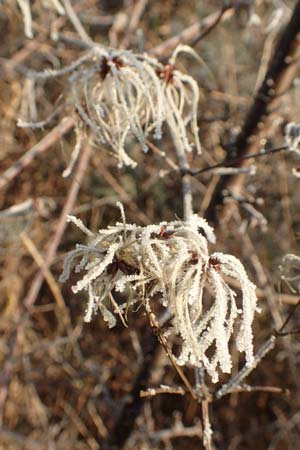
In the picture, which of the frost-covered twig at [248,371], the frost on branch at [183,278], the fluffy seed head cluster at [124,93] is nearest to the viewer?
the frost on branch at [183,278]

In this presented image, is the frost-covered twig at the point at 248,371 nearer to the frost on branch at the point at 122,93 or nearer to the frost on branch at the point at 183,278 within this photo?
the frost on branch at the point at 183,278

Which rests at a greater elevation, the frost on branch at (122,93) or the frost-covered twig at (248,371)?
the frost on branch at (122,93)

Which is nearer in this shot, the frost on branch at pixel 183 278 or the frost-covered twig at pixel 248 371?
the frost on branch at pixel 183 278

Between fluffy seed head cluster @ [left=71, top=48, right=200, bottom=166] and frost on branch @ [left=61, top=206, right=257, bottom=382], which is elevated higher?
fluffy seed head cluster @ [left=71, top=48, right=200, bottom=166]

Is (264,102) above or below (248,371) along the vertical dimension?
above

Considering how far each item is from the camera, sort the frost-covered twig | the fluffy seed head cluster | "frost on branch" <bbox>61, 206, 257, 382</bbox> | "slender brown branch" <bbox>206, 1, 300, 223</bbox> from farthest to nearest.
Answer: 1. "slender brown branch" <bbox>206, 1, 300, 223</bbox>
2. the fluffy seed head cluster
3. the frost-covered twig
4. "frost on branch" <bbox>61, 206, 257, 382</bbox>

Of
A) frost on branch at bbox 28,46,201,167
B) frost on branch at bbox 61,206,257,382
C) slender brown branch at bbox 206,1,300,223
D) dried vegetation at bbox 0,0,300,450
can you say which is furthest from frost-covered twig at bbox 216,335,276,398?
slender brown branch at bbox 206,1,300,223

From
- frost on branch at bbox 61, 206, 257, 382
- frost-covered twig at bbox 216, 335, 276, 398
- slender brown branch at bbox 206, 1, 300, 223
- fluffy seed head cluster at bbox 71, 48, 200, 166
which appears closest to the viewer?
frost on branch at bbox 61, 206, 257, 382

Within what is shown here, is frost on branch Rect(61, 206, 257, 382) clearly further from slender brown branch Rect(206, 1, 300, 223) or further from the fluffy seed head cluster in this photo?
slender brown branch Rect(206, 1, 300, 223)

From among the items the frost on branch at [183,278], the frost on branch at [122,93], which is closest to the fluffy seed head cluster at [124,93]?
the frost on branch at [122,93]

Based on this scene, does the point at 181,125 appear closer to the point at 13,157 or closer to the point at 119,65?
the point at 119,65

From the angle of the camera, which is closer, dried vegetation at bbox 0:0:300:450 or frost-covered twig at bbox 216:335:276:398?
frost-covered twig at bbox 216:335:276:398

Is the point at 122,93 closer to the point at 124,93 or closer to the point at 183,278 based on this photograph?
the point at 124,93

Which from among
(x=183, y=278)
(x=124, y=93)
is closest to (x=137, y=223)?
(x=124, y=93)
